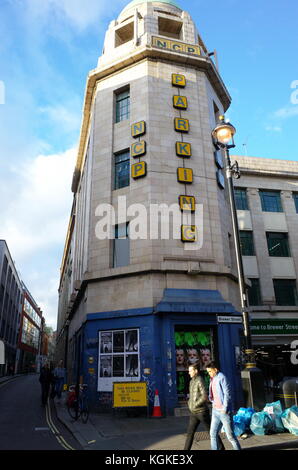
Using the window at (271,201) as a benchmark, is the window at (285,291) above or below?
below

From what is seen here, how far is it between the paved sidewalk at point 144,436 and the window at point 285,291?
15.2 m

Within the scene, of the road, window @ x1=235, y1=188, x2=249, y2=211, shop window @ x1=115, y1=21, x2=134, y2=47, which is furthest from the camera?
window @ x1=235, y1=188, x2=249, y2=211

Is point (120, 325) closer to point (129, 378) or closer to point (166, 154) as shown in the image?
point (129, 378)

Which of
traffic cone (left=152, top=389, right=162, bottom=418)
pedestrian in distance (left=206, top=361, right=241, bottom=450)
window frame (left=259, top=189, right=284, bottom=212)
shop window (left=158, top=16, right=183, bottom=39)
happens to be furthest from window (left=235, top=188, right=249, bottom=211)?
pedestrian in distance (left=206, top=361, right=241, bottom=450)

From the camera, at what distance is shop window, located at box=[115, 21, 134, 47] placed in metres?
23.5

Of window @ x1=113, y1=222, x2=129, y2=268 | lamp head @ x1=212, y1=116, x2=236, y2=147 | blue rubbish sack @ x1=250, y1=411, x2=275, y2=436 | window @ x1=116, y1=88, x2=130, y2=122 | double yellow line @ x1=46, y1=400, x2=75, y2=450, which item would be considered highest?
window @ x1=116, y1=88, x2=130, y2=122

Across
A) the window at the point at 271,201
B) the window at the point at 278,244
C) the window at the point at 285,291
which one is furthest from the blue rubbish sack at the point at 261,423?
the window at the point at 271,201

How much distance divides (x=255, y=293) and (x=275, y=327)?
2.78 meters

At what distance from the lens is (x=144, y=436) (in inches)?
362

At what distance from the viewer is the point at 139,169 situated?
58.4ft

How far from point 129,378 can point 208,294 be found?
17.5 ft

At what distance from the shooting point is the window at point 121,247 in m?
17.2

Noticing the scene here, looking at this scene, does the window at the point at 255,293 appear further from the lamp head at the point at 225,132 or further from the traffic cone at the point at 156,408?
the lamp head at the point at 225,132

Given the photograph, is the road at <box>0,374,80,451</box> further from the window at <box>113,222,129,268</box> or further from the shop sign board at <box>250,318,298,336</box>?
the shop sign board at <box>250,318,298,336</box>
